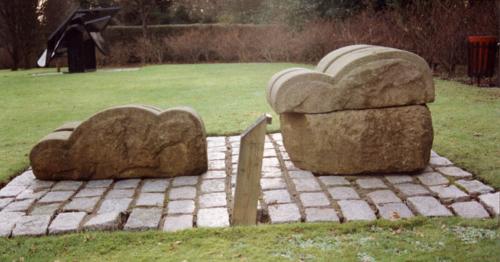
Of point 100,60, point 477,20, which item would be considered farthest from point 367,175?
A: point 100,60

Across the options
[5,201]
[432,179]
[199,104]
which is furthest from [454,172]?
[199,104]

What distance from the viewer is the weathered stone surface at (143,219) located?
174 inches

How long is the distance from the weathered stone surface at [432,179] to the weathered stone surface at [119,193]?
9.86ft

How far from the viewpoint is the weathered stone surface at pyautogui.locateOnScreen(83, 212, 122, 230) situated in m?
4.43

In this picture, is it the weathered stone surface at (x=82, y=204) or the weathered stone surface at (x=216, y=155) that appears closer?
the weathered stone surface at (x=82, y=204)

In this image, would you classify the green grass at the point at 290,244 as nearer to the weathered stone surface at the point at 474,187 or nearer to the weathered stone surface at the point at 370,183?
the weathered stone surface at the point at 474,187

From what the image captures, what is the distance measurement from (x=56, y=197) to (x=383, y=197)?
127 inches

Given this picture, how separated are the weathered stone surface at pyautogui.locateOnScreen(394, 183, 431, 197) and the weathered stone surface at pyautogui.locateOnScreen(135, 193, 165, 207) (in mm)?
2343

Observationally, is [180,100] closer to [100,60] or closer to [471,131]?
[471,131]

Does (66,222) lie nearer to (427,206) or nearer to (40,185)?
(40,185)

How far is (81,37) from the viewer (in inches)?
→ 814

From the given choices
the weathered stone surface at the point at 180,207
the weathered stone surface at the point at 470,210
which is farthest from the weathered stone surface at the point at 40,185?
the weathered stone surface at the point at 470,210

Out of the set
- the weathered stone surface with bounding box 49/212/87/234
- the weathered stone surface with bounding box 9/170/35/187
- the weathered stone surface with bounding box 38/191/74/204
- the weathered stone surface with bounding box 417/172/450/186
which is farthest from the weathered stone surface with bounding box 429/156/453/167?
the weathered stone surface with bounding box 9/170/35/187

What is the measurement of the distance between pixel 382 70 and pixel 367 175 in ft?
3.76
